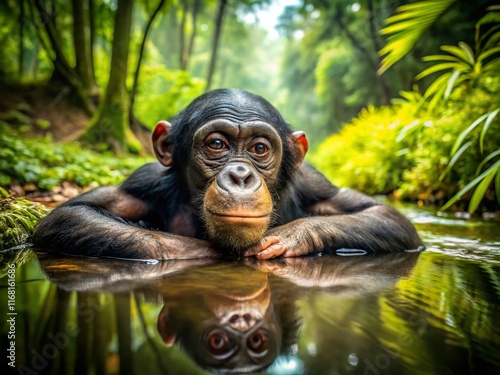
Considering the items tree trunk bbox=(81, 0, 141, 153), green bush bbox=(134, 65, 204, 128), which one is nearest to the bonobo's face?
tree trunk bbox=(81, 0, 141, 153)

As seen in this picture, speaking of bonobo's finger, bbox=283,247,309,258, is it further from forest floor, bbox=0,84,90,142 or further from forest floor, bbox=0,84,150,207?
forest floor, bbox=0,84,90,142

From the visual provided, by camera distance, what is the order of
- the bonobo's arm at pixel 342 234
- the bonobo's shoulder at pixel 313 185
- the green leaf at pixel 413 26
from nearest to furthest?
the bonobo's arm at pixel 342 234 → the bonobo's shoulder at pixel 313 185 → the green leaf at pixel 413 26

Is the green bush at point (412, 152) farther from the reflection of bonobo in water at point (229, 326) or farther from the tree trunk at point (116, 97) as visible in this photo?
the tree trunk at point (116, 97)

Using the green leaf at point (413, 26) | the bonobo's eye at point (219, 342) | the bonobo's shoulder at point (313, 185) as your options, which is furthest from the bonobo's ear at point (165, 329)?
the green leaf at point (413, 26)

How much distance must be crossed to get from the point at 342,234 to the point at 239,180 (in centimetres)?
98

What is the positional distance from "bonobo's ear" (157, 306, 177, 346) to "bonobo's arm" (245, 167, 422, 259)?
1.20m

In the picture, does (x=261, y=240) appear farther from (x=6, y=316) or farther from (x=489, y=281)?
(x=6, y=316)

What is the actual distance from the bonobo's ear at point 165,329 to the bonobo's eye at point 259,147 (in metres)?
1.67

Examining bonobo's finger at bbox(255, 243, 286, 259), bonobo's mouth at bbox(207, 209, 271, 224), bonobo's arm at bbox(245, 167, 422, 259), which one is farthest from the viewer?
bonobo's arm at bbox(245, 167, 422, 259)

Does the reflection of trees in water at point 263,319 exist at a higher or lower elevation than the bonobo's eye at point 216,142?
lower

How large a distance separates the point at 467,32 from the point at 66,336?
13808 mm

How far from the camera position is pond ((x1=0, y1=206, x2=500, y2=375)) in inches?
39.7

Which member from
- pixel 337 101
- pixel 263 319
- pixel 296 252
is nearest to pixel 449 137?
pixel 296 252

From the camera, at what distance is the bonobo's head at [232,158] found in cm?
231
